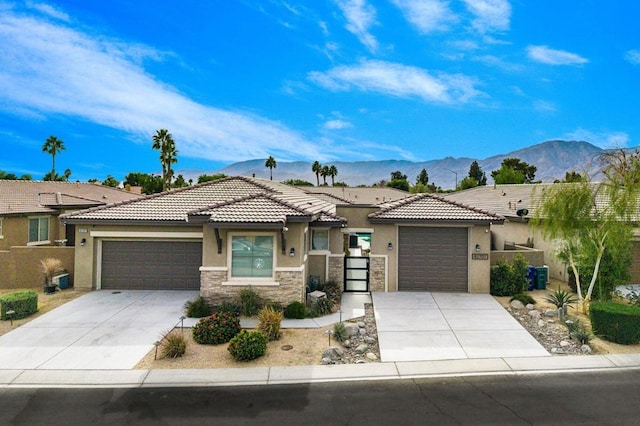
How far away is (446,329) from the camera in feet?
38.7

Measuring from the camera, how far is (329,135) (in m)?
144

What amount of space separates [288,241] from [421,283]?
21.5ft

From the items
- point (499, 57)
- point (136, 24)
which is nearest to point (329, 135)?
point (499, 57)

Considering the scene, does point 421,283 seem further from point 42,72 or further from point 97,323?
point 42,72

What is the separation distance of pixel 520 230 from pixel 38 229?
27.7 meters

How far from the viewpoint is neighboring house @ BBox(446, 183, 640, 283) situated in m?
18.0

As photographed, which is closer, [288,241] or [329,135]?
[288,241]

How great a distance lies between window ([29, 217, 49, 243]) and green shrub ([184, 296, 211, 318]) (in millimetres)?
14477

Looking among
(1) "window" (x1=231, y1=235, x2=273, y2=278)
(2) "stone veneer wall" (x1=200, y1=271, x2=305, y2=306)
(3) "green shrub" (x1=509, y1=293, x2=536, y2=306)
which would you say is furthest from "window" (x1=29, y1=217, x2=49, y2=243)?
(3) "green shrub" (x1=509, y1=293, x2=536, y2=306)

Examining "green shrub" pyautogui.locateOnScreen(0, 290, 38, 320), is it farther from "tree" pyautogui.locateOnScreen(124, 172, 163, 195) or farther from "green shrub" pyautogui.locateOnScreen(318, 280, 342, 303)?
"tree" pyautogui.locateOnScreen(124, 172, 163, 195)

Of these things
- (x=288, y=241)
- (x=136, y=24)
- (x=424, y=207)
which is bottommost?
(x=288, y=241)

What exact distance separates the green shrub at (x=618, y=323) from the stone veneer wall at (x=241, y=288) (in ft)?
30.3

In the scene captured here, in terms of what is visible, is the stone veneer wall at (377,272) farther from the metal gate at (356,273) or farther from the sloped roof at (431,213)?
the sloped roof at (431,213)

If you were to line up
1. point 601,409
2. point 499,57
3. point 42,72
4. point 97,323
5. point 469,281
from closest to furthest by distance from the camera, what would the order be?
point 601,409 → point 97,323 → point 469,281 → point 42,72 → point 499,57
